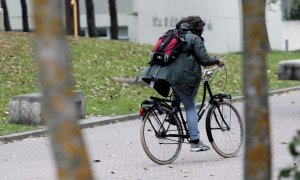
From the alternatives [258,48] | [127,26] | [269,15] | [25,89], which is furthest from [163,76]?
[269,15]

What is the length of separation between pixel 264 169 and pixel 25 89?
596 inches

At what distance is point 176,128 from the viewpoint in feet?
34.8

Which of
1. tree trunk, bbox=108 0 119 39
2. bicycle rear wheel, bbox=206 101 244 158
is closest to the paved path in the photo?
bicycle rear wheel, bbox=206 101 244 158

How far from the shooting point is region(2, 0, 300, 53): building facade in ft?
137

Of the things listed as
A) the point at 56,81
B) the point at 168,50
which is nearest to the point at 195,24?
the point at 168,50

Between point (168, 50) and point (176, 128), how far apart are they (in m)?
0.88

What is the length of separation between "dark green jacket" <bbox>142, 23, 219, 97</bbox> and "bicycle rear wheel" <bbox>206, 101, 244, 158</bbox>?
0.52 metres

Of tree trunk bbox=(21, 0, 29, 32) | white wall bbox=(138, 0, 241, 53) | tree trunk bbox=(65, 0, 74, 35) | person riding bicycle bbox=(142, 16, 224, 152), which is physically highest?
person riding bicycle bbox=(142, 16, 224, 152)

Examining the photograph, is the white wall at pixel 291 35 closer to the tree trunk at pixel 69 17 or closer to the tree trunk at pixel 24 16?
the tree trunk at pixel 24 16

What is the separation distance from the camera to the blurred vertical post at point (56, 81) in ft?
10.8

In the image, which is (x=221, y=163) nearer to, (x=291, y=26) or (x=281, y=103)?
(x=281, y=103)

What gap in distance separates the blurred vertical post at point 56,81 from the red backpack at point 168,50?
7100 millimetres

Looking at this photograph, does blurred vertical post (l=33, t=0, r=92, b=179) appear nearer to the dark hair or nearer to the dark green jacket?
the dark green jacket

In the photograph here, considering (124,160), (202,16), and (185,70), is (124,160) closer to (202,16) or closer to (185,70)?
(185,70)
